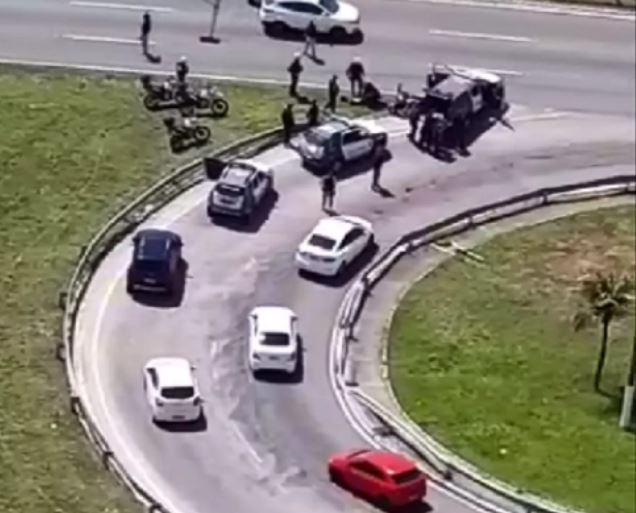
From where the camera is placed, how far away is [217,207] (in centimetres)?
8500

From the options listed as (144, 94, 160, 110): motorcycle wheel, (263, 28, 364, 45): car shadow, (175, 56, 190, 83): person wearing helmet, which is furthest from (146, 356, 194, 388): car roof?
(263, 28, 364, 45): car shadow

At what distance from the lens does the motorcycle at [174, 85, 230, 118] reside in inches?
3578

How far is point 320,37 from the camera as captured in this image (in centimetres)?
9650

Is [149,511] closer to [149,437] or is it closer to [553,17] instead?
[149,437]

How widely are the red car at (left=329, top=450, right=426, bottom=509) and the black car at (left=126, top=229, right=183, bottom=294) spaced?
11.3 meters

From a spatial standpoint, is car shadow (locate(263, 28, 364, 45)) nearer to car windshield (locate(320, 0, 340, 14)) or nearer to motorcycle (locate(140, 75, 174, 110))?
car windshield (locate(320, 0, 340, 14))

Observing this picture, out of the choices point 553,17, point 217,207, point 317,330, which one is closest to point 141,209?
point 217,207

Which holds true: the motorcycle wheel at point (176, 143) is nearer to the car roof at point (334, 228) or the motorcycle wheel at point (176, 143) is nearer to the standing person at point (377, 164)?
the standing person at point (377, 164)

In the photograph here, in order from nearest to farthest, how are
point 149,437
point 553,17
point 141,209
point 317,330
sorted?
1. point 149,437
2. point 317,330
3. point 141,209
4. point 553,17

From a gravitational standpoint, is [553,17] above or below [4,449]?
above

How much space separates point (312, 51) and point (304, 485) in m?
28.5

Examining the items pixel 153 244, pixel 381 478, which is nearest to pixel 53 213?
pixel 153 244

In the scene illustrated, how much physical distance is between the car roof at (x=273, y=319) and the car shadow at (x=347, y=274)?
3.50 m

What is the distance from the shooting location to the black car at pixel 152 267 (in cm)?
7975
